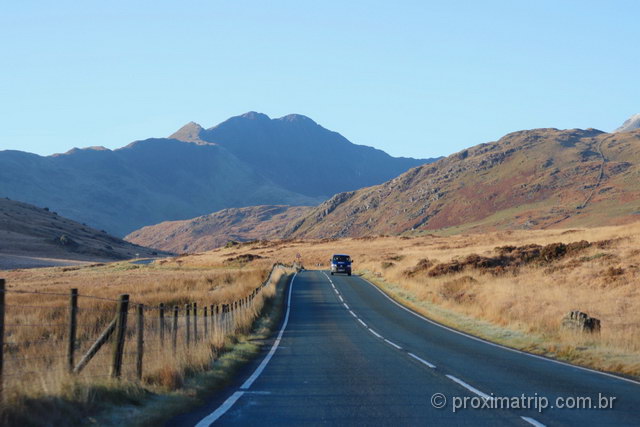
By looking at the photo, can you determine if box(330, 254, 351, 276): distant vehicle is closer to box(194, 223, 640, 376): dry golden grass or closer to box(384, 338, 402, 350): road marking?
box(194, 223, 640, 376): dry golden grass

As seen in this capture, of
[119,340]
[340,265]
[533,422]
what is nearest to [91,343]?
[119,340]

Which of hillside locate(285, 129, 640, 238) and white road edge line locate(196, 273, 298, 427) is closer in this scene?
white road edge line locate(196, 273, 298, 427)

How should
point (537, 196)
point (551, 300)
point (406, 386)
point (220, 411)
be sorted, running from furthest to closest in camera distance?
point (537, 196) < point (551, 300) < point (406, 386) < point (220, 411)

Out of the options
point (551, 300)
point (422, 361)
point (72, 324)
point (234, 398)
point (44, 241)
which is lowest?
point (422, 361)

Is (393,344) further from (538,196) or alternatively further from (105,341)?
(538,196)

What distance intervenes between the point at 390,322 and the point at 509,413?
674 inches

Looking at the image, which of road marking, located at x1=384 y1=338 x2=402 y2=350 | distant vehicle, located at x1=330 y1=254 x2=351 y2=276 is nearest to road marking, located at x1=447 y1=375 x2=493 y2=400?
road marking, located at x1=384 y1=338 x2=402 y2=350

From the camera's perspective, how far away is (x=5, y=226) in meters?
106

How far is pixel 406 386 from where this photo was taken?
464 inches

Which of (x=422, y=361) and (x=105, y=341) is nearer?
(x=105, y=341)

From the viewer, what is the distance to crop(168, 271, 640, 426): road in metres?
9.12

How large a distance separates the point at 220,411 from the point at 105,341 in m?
2.43

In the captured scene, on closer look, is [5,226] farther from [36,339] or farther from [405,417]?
[405,417]

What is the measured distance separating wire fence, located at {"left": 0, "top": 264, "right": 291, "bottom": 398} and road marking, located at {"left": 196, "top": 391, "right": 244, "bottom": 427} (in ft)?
4.24
